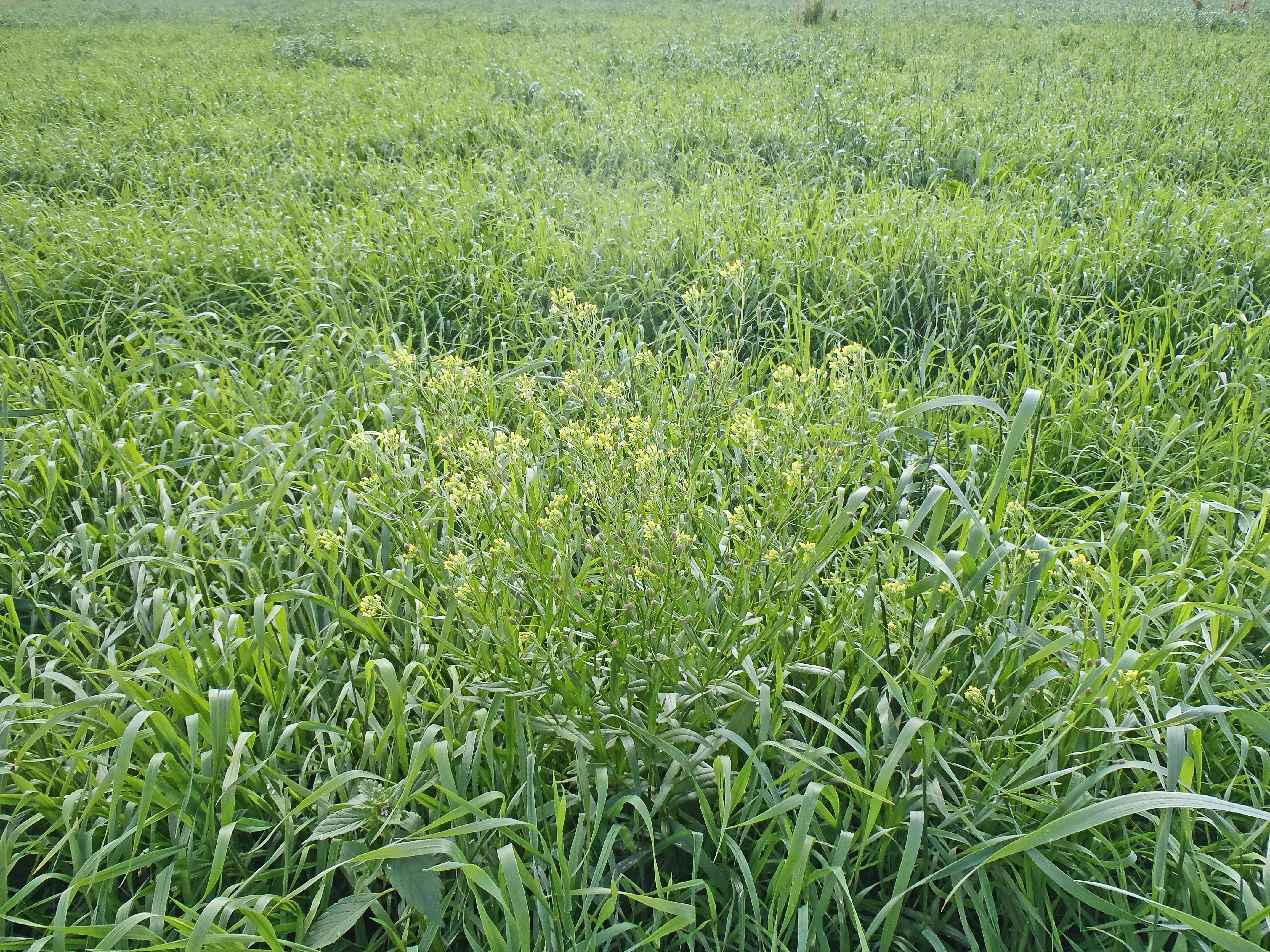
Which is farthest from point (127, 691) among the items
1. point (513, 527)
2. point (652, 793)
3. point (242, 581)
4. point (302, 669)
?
point (652, 793)

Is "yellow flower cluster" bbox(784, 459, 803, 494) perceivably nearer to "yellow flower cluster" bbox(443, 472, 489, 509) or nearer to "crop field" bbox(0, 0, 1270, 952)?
"crop field" bbox(0, 0, 1270, 952)

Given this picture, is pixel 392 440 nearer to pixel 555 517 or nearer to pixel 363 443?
pixel 363 443

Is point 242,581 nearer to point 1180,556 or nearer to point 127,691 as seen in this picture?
point 127,691

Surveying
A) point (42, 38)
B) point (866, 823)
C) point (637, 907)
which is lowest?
point (637, 907)

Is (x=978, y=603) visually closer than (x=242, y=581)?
Yes

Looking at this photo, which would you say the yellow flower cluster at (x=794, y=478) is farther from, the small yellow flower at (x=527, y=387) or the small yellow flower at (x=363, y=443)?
the small yellow flower at (x=363, y=443)

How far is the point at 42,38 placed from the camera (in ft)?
40.3

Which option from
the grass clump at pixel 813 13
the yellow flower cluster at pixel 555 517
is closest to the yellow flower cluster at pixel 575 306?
the yellow flower cluster at pixel 555 517

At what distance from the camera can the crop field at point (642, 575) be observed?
4.62 ft

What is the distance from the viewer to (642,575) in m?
1.48

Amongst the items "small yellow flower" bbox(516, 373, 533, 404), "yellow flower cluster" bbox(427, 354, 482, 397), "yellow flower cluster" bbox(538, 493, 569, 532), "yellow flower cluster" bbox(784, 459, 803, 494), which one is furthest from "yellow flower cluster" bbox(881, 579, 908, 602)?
"yellow flower cluster" bbox(427, 354, 482, 397)

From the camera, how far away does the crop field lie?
4.62ft

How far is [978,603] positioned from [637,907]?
925 mm

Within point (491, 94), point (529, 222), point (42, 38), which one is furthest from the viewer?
point (42, 38)
